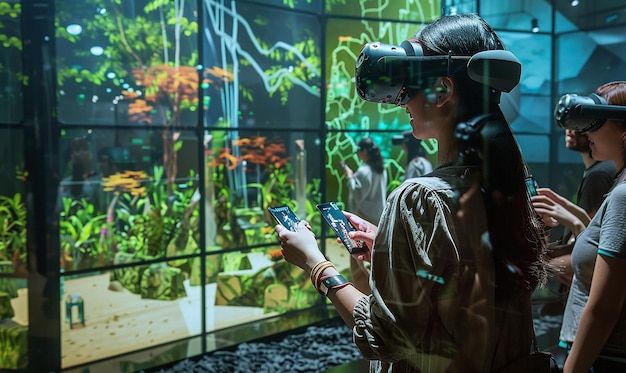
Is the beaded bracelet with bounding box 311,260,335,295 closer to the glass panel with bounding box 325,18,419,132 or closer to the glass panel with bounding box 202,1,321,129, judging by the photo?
the glass panel with bounding box 202,1,321,129

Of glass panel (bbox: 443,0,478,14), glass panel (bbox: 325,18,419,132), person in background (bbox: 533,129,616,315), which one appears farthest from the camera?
glass panel (bbox: 325,18,419,132)

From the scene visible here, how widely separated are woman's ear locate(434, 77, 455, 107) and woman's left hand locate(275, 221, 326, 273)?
0.35 m

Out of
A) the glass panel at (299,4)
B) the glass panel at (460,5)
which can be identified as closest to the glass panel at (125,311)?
the glass panel at (299,4)

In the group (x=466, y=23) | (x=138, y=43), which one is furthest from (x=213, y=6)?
(x=466, y=23)

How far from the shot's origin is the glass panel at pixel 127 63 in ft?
9.93

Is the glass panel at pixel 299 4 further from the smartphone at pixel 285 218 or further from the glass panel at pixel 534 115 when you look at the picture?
the smartphone at pixel 285 218

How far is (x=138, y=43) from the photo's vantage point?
331cm

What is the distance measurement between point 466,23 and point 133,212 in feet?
A: 8.99

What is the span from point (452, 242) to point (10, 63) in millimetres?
2592

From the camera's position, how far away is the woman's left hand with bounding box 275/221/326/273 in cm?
107

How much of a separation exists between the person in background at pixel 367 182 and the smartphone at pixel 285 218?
233 cm

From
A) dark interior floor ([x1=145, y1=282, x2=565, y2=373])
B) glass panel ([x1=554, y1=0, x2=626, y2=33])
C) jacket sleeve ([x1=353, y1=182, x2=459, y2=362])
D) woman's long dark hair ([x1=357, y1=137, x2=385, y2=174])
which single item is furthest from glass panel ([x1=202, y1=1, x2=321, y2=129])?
jacket sleeve ([x1=353, y1=182, x2=459, y2=362])

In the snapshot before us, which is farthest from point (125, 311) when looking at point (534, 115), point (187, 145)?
point (534, 115)

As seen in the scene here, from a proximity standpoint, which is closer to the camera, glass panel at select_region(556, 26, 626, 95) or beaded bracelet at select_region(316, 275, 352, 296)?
beaded bracelet at select_region(316, 275, 352, 296)
